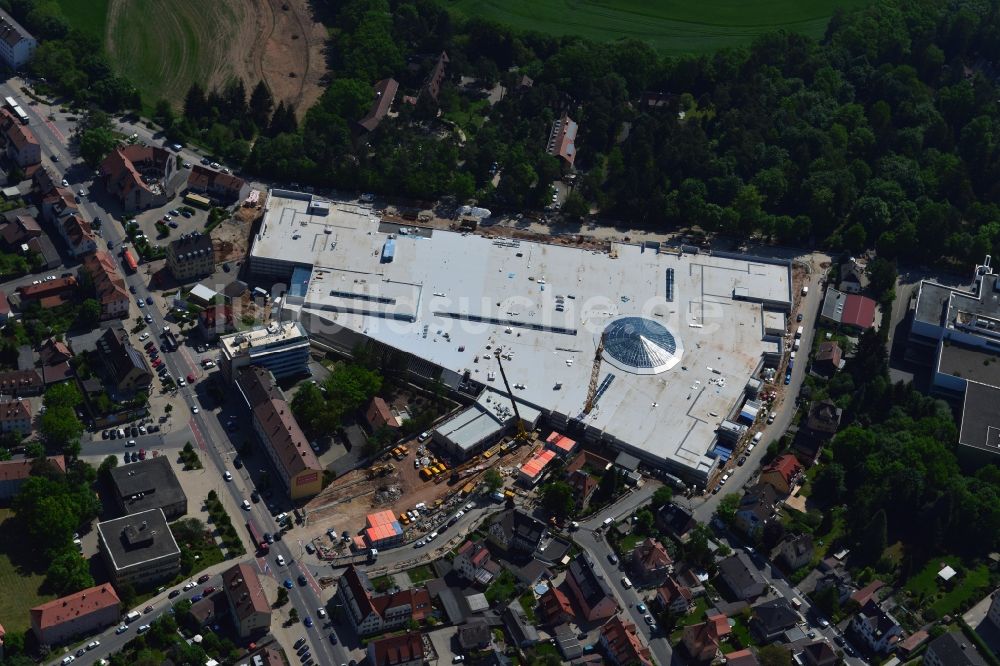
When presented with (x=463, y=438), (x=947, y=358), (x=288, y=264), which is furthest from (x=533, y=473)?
(x=947, y=358)

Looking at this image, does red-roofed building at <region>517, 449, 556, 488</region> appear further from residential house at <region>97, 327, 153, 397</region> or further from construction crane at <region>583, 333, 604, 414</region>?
residential house at <region>97, 327, 153, 397</region>

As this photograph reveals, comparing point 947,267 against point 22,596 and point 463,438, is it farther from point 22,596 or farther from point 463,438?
point 22,596

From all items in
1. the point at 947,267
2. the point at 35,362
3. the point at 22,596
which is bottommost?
the point at 22,596

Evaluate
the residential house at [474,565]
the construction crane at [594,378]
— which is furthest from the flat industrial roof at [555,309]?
the residential house at [474,565]

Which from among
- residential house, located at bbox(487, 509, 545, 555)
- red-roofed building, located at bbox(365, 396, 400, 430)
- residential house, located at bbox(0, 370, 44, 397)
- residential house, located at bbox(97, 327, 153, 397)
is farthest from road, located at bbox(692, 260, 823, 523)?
residential house, located at bbox(0, 370, 44, 397)

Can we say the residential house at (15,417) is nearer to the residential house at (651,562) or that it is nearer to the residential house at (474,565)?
the residential house at (474,565)

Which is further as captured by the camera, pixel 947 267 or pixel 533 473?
pixel 947 267
